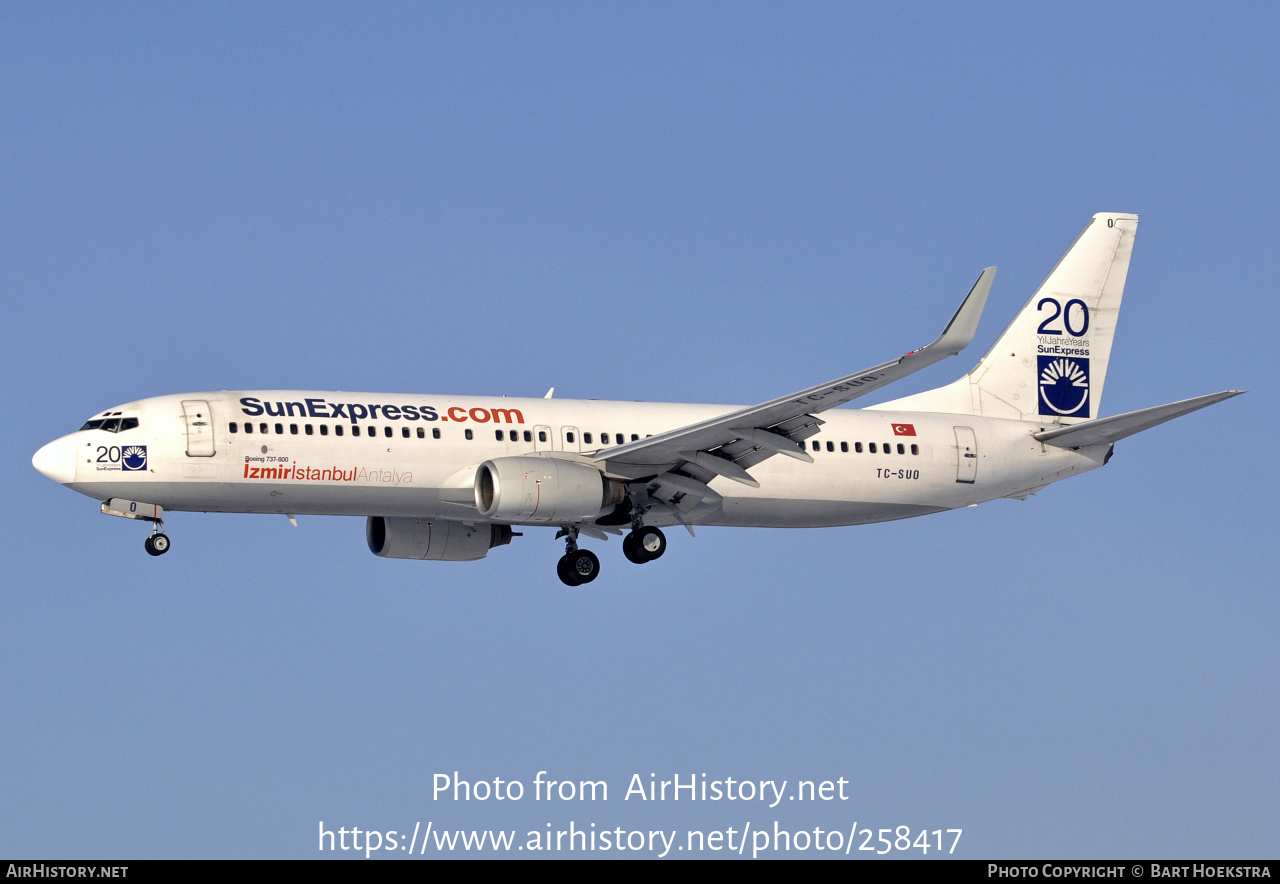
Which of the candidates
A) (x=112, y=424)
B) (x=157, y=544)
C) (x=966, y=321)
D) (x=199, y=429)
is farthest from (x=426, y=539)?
(x=966, y=321)

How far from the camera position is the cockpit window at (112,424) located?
4244cm

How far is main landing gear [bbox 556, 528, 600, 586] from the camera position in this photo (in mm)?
46562

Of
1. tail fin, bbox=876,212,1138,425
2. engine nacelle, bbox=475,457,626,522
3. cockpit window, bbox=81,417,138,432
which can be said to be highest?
tail fin, bbox=876,212,1138,425

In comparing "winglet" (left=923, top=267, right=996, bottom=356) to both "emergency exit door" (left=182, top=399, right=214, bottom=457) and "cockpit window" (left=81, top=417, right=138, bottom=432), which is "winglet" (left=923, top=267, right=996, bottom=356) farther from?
"cockpit window" (left=81, top=417, right=138, bottom=432)

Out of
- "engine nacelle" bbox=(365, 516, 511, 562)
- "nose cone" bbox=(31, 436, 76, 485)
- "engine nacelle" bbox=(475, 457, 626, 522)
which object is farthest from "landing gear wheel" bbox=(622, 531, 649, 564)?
"nose cone" bbox=(31, 436, 76, 485)

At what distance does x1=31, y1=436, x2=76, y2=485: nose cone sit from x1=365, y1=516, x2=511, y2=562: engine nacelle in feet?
26.6

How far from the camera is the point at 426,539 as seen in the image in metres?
47.5

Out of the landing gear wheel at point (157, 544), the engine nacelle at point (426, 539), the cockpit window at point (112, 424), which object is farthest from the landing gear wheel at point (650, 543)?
the cockpit window at point (112, 424)

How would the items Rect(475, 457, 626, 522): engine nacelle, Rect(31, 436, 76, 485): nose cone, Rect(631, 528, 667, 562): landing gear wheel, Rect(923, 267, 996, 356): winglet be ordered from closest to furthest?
Rect(923, 267, 996, 356): winglet < Rect(31, 436, 76, 485): nose cone < Rect(475, 457, 626, 522): engine nacelle < Rect(631, 528, 667, 562): landing gear wheel

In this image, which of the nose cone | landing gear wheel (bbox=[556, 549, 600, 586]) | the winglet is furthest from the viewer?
landing gear wheel (bbox=[556, 549, 600, 586])

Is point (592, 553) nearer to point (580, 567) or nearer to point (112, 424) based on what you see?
point (580, 567)

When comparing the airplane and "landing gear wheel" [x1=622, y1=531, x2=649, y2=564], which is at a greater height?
the airplane
